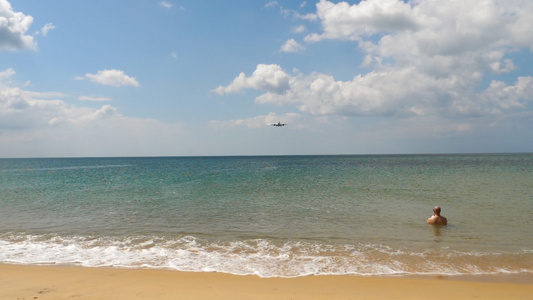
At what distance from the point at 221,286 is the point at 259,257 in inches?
117

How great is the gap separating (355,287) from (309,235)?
5.97 metres

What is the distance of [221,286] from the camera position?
814 centimetres

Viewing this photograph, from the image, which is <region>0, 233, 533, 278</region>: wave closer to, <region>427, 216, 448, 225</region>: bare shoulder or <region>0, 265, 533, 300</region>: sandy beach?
<region>0, 265, 533, 300</region>: sandy beach

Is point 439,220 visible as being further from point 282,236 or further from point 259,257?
point 259,257

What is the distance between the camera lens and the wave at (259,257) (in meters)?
9.62

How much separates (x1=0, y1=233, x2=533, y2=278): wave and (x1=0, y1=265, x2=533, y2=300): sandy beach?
2.21 ft

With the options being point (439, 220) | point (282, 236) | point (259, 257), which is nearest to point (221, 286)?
point (259, 257)

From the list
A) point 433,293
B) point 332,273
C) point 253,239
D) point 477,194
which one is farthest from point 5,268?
point 477,194

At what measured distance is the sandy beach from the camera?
7461 mm

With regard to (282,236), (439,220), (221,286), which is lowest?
(282,236)

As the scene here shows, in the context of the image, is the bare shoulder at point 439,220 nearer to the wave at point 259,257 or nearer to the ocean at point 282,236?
the ocean at point 282,236

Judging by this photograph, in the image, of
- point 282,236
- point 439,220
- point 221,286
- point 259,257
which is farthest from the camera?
point 439,220

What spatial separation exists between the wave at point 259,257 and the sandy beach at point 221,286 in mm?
674

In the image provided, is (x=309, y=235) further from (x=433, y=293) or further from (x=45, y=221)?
(x=45, y=221)
